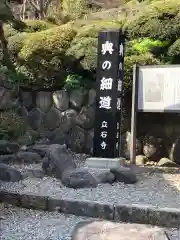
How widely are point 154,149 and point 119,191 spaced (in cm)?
339

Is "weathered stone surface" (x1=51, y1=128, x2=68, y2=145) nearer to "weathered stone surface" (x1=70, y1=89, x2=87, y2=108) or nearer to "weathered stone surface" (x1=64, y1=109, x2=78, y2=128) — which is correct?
"weathered stone surface" (x1=64, y1=109, x2=78, y2=128)

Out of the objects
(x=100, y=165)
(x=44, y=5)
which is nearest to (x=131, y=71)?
(x=100, y=165)

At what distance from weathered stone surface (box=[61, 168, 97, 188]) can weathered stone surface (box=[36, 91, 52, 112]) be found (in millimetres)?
4253

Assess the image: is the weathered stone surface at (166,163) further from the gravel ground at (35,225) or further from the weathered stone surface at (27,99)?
the gravel ground at (35,225)

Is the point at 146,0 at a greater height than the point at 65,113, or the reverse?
the point at 146,0

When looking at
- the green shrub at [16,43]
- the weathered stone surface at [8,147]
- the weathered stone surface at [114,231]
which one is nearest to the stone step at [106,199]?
the weathered stone surface at [114,231]

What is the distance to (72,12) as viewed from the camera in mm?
12656

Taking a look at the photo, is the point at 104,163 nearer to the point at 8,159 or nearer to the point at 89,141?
the point at 8,159

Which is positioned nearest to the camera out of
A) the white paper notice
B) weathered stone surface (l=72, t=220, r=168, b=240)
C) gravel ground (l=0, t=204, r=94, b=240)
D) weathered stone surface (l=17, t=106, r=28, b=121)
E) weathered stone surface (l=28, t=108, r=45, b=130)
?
weathered stone surface (l=72, t=220, r=168, b=240)

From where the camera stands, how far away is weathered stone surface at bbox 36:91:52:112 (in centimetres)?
988

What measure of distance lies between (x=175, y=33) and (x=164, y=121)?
6.33 ft

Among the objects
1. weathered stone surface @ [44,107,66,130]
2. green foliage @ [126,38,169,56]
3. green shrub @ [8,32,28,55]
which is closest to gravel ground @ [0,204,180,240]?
weathered stone surface @ [44,107,66,130]

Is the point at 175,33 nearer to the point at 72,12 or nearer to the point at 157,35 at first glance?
the point at 157,35

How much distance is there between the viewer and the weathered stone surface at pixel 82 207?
15.6ft
